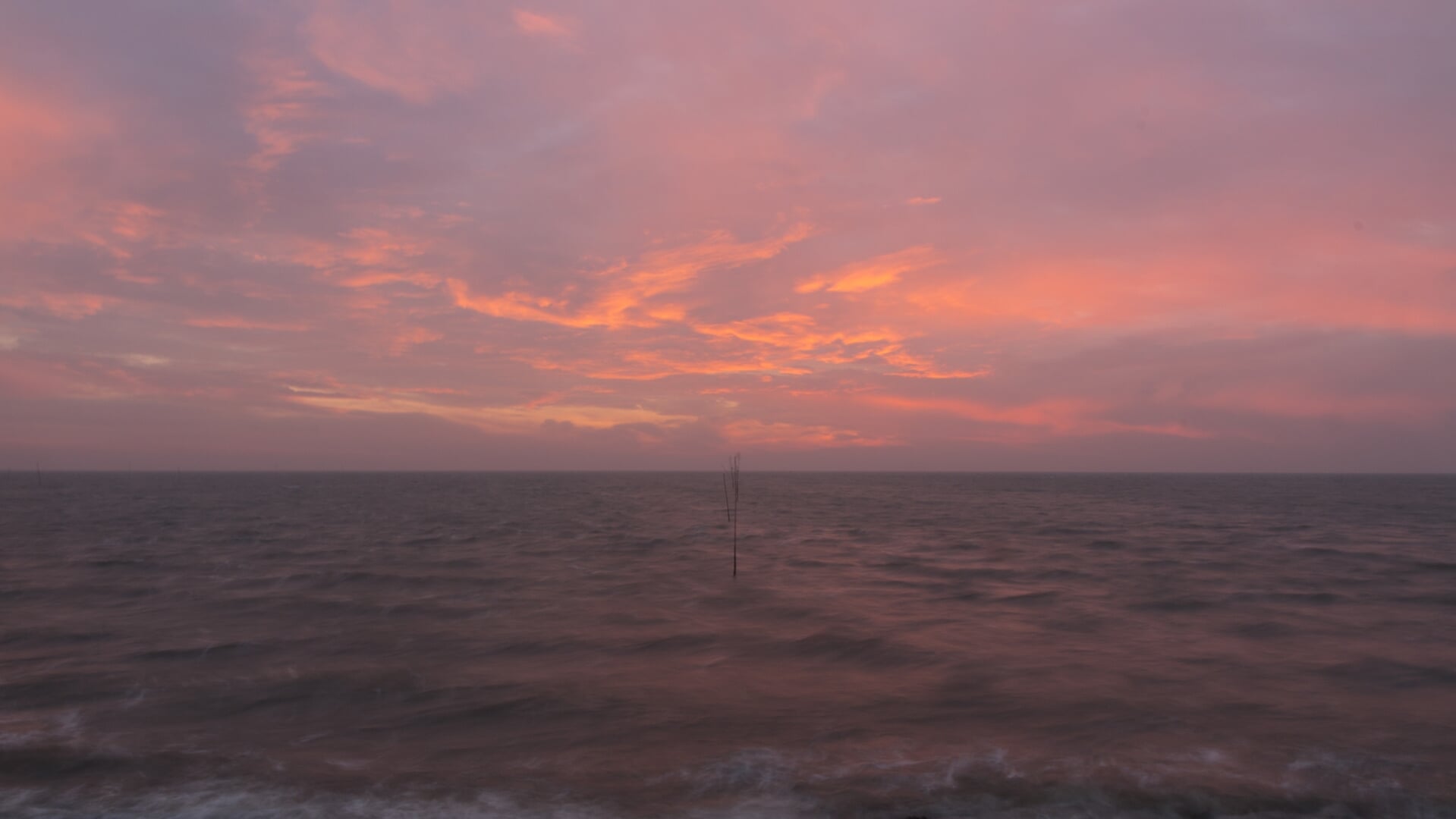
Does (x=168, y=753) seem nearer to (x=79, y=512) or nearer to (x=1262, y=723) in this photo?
(x=1262, y=723)

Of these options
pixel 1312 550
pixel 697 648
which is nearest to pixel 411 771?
pixel 697 648

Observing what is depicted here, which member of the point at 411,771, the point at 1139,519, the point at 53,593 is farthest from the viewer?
the point at 1139,519

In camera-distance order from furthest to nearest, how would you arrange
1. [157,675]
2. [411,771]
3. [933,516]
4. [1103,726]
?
[933,516]
[157,675]
[1103,726]
[411,771]

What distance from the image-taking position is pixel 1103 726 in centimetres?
1304

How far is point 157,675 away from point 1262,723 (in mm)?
21318

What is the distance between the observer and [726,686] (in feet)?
51.1

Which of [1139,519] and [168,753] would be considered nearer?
[168,753]

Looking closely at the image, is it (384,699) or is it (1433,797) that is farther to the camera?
(384,699)

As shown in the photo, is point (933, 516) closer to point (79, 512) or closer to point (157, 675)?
point (157, 675)

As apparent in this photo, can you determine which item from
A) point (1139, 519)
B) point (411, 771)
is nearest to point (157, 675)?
point (411, 771)

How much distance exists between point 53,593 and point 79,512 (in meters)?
54.7

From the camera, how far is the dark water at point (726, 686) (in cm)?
1057

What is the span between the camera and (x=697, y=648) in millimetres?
18734

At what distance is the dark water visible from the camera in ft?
34.7
